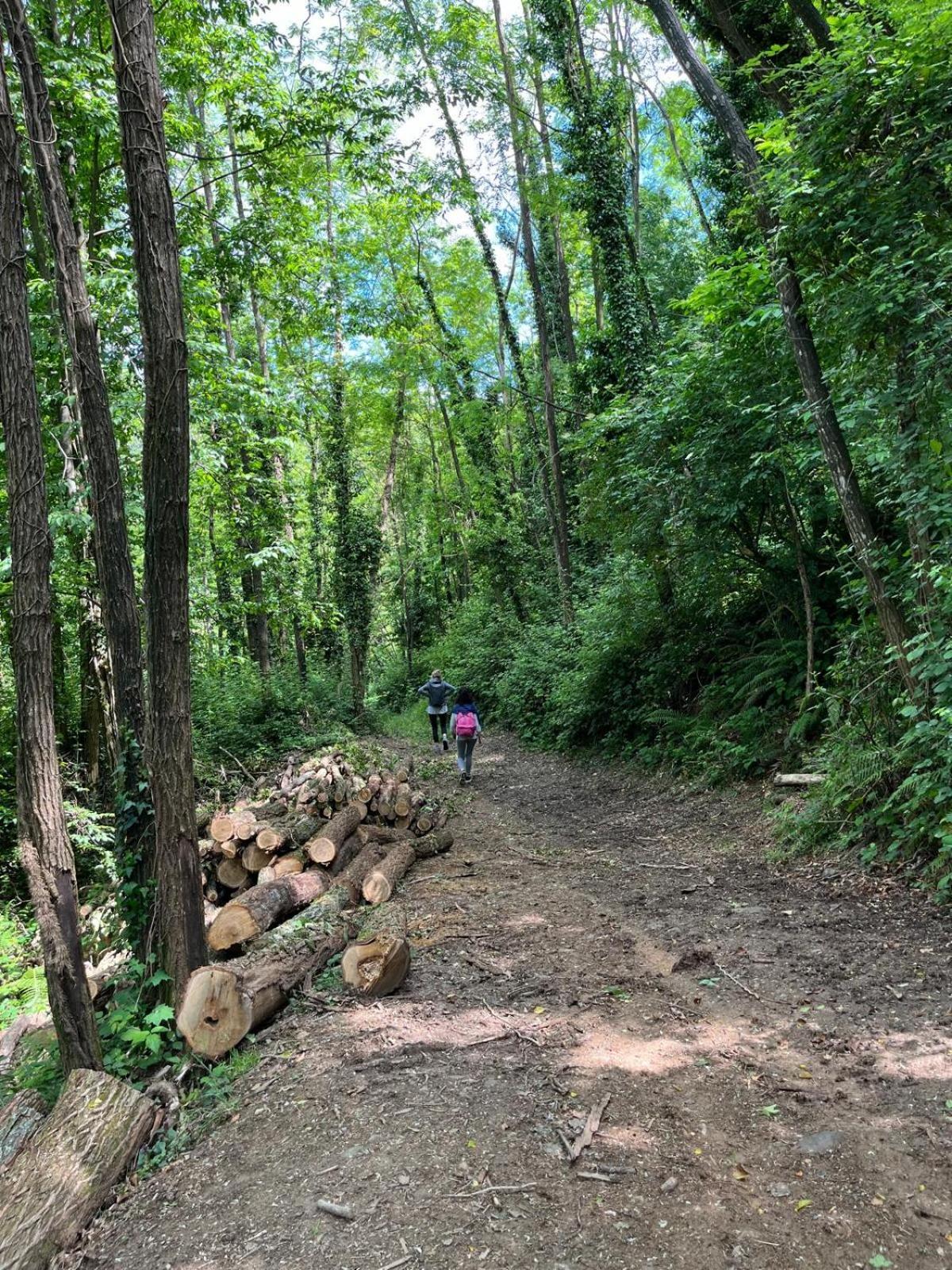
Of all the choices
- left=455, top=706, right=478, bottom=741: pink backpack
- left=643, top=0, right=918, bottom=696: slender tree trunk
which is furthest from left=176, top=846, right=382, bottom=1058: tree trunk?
left=455, top=706, right=478, bottom=741: pink backpack

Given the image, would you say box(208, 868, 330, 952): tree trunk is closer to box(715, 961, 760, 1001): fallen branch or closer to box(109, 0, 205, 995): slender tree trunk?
box(109, 0, 205, 995): slender tree trunk

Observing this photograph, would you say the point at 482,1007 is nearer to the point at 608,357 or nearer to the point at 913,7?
the point at 913,7

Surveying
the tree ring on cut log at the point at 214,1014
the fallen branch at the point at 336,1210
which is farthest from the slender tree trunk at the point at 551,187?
the fallen branch at the point at 336,1210

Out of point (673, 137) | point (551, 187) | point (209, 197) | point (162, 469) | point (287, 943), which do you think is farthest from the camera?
point (673, 137)

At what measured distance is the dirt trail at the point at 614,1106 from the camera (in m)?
2.77

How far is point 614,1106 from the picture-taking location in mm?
3514

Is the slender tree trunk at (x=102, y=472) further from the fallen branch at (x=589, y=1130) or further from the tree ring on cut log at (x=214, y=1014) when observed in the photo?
the fallen branch at (x=589, y=1130)

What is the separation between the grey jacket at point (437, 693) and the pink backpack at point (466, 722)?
2569mm

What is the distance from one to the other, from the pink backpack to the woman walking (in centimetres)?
249

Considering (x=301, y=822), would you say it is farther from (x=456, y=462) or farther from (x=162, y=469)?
(x=456, y=462)

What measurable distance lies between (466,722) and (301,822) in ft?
14.4

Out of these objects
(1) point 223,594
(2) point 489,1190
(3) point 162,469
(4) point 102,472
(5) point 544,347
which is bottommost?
(2) point 489,1190

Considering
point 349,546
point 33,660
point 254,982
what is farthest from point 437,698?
point 33,660

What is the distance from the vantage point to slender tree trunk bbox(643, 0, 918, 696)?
641 centimetres
